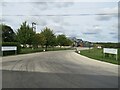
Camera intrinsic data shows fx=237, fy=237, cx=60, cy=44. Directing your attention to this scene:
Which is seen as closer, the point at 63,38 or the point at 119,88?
the point at 119,88

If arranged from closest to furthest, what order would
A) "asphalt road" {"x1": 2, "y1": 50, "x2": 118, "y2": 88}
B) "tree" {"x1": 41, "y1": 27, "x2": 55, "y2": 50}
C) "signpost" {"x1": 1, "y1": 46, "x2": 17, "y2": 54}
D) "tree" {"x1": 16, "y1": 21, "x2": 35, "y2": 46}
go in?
"asphalt road" {"x1": 2, "y1": 50, "x2": 118, "y2": 88} → "signpost" {"x1": 1, "y1": 46, "x2": 17, "y2": 54} → "tree" {"x1": 16, "y1": 21, "x2": 35, "y2": 46} → "tree" {"x1": 41, "y1": 27, "x2": 55, "y2": 50}

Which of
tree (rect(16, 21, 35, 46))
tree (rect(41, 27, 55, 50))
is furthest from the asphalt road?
tree (rect(41, 27, 55, 50))

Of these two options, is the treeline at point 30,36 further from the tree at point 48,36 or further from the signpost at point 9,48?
the signpost at point 9,48

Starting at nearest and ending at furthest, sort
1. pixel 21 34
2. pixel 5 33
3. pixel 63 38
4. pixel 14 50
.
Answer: pixel 14 50 → pixel 21 34 → pixel 5 33 → pixel 63 38

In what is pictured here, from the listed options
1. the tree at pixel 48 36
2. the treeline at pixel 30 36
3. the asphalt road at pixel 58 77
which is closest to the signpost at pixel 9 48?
the treeline at pixel 30 36

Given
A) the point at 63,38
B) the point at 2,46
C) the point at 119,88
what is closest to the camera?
the point at 119,88

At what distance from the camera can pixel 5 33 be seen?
93500 mm

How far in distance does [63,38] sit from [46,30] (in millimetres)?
29867

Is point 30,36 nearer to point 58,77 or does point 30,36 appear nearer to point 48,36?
point 48,36

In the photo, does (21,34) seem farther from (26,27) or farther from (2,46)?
(2,46)

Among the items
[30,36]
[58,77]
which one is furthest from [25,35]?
[58,77]

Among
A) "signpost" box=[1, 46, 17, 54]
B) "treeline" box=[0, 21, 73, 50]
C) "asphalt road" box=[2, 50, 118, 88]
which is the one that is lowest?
"asphalt road" box=[2, 50, 118, 88]

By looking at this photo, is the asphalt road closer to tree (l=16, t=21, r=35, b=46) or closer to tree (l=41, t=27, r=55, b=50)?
tree (l=16, t=21, r=35, b=46)

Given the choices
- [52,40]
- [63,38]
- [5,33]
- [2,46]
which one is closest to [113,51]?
[2,46]
